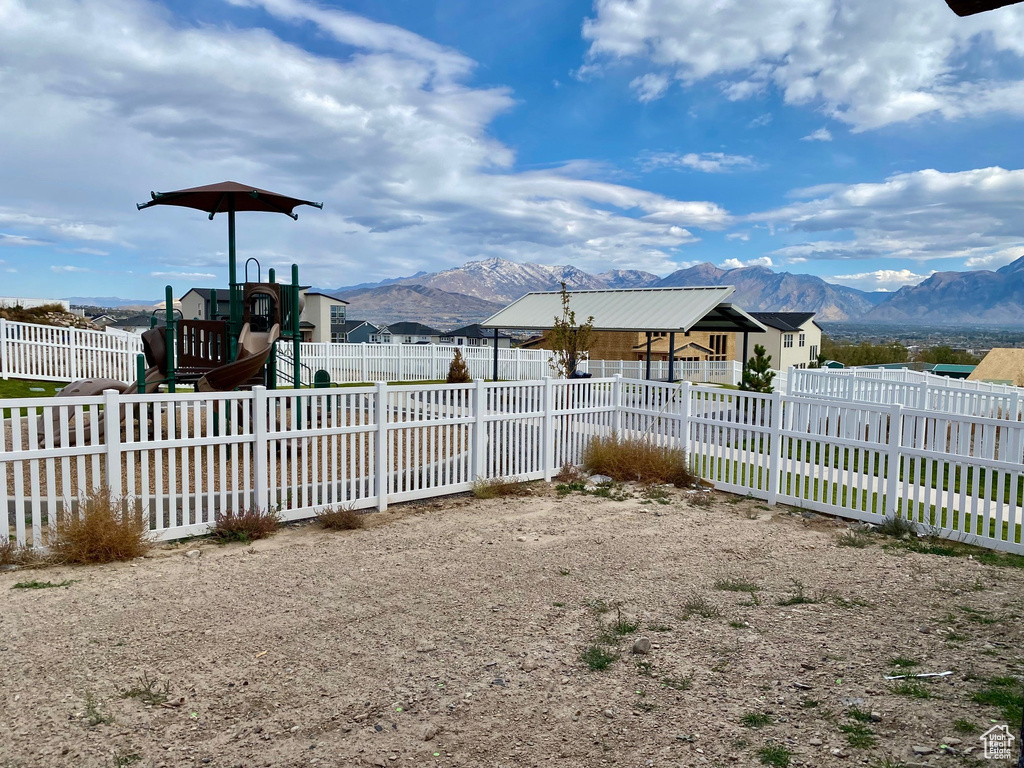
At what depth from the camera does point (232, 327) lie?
449 inches

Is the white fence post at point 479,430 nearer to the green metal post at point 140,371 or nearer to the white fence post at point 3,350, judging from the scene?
the green metal post at point 140,371

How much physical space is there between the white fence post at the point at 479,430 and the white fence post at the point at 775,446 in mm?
3846

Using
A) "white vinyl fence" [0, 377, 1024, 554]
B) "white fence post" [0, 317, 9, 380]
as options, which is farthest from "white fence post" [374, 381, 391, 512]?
"white fence post" [0, 317, 9, 380]

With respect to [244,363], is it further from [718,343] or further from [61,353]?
[718,343]

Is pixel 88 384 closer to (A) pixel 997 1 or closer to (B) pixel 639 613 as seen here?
(B) pixel 639 613

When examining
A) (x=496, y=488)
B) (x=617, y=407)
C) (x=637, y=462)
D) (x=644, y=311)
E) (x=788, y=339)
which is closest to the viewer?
(x=496, y=488)

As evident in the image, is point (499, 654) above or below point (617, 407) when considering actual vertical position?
below

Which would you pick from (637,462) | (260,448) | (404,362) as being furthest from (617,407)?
(404,362)

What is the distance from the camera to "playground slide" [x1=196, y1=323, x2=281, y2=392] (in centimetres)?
1071

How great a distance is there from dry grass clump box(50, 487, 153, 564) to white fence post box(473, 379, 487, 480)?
4.19 m

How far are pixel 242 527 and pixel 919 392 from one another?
13.5 metres

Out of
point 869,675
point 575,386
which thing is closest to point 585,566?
point 869,675

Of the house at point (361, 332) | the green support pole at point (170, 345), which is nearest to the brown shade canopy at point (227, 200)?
the green support pole at point (170, 345)

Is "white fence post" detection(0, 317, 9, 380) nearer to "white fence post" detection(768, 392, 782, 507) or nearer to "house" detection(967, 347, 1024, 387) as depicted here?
"white fence post" detection(768, 392, 782, 507)
